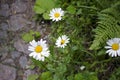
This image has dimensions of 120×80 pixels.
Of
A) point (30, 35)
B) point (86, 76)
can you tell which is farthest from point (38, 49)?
point (30, 35)

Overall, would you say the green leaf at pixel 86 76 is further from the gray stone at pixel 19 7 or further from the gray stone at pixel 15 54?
the gray stone at pixel 19 7

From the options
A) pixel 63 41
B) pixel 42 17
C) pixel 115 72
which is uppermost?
pixel 42 17

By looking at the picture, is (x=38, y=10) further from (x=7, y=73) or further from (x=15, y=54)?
(x=7, y=73)

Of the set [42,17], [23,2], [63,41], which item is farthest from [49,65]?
[23,2]

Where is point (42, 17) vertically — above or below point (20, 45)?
above

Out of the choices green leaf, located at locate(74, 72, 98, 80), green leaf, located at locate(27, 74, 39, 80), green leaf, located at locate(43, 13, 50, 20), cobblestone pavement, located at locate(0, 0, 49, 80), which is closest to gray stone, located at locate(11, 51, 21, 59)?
cobblestone pavement, located at locate(0, 0, 49, 80)

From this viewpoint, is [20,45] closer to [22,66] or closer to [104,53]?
[22,66]
